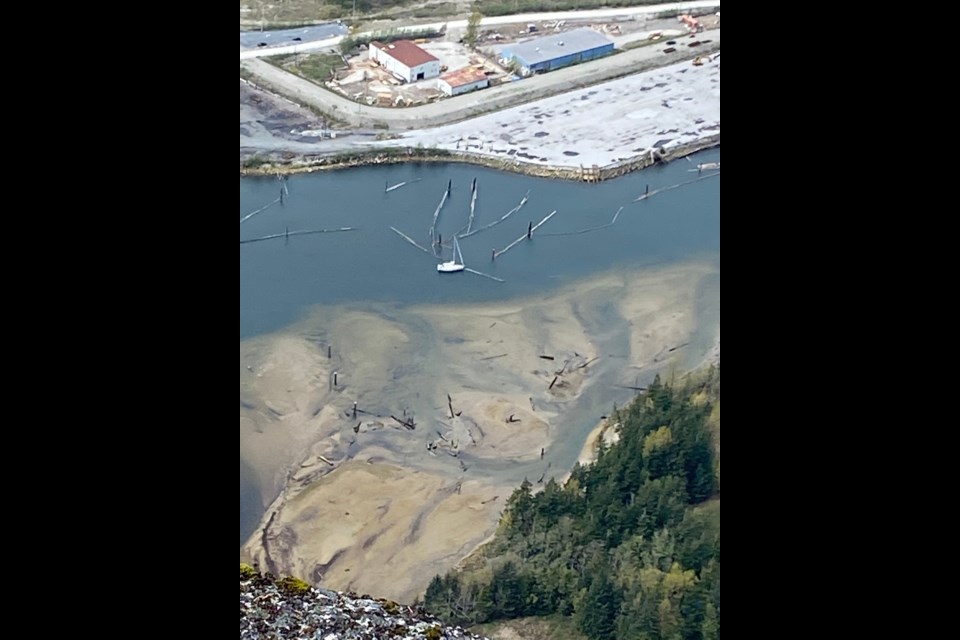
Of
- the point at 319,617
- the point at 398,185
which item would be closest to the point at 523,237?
the point at 398,185

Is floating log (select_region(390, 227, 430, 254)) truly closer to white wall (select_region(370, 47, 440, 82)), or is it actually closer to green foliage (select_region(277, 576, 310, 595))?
white wall (select_region(370, 47, 440, 82))

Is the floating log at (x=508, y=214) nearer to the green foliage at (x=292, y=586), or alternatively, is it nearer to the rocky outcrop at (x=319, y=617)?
the green foliage at (x=292, y=586)

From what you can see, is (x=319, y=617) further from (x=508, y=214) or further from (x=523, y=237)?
(x=508, y=214)

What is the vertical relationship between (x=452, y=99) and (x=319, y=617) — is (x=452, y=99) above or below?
above

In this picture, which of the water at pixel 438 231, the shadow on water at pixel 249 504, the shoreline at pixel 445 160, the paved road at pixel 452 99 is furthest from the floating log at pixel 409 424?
the paved road at pixel 452 99
